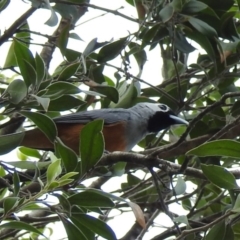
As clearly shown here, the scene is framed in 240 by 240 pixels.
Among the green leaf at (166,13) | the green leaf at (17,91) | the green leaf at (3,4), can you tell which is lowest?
the green leaf at (17,91)

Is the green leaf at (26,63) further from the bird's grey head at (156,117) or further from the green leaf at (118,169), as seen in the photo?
the bird's grey head at (156,117)

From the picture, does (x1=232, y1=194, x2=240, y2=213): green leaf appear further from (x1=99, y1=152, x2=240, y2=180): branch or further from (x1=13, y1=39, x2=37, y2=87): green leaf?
(x1=13, y1=39, x2=37, y2=87): green leaf

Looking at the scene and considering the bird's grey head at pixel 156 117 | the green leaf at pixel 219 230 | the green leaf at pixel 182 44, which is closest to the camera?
the green leaf at pixel 219 230

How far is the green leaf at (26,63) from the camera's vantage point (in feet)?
6.99

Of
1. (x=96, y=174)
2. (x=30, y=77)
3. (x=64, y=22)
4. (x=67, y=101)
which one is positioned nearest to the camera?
(x=30, y=77)

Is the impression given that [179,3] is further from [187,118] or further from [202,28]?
[187,118]

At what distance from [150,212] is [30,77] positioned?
1007 mm

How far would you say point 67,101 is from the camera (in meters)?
2.34

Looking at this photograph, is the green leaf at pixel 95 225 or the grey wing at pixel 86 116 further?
the grey wing at pixel 86 116

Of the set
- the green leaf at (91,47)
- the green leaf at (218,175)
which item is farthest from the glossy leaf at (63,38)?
the green leaf at (218,175)

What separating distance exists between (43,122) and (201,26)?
3.02ft

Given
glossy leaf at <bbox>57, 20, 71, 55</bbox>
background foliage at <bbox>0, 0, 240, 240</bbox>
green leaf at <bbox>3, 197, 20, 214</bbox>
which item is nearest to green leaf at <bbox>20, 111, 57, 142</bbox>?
background foliage at <bbox>0, 0, 240, 240</bbox>

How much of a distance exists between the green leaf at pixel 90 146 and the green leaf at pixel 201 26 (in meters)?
0.89

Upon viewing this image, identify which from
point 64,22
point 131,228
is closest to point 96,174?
point 131,228
